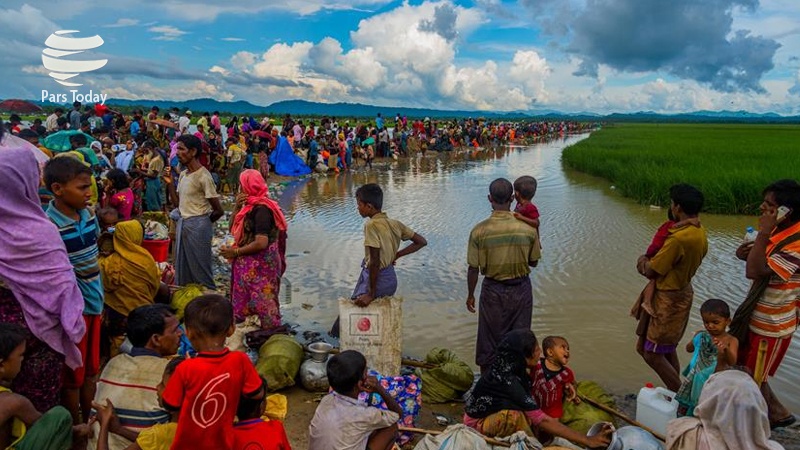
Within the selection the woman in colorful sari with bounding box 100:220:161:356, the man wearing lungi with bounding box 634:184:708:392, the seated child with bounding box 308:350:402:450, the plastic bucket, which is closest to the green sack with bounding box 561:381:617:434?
the man wearing lungi with bounding box 634:184:708:392

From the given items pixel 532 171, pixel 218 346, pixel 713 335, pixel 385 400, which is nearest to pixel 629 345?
pixel 713 335

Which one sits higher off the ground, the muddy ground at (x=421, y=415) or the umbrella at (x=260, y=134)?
the umbrella at (x=260, y=134)

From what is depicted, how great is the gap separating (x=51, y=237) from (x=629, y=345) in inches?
183

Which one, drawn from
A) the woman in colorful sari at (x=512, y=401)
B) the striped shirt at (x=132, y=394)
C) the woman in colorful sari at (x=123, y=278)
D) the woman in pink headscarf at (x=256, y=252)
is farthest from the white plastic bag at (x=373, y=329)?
the striped shirt at (x=132, y=394)

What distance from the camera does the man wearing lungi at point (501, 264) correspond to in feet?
12.6

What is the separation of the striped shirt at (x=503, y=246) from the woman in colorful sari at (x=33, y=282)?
2.39 meters

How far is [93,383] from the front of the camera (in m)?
3.15

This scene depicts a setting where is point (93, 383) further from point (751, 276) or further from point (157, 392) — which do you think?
point (751, 276)

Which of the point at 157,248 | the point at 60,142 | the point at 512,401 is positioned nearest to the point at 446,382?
the point at 512,401

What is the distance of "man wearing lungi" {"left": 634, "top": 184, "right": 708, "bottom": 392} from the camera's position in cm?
359

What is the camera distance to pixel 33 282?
2514mm

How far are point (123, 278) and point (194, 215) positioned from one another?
1138 millimetres

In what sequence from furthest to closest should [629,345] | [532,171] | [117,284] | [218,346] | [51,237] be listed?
[532,171], [629,345], [117,284], [51,237], [218,346]

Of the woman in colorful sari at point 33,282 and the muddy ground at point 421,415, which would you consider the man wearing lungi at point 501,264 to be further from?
the woman in colorful sari at point 33,282
